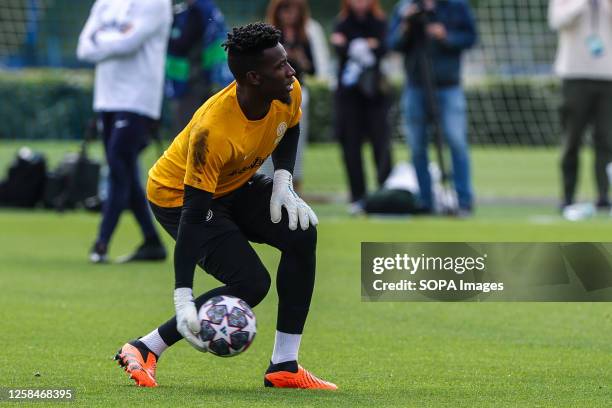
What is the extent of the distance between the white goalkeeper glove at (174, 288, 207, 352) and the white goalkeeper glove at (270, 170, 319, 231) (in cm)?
58

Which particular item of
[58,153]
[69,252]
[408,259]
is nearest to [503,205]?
[69,252]

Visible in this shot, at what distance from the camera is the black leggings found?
242 inches

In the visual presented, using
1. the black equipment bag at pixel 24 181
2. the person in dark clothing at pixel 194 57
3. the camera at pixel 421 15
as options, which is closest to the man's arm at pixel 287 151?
the person in dark clothing at pixel 194 57

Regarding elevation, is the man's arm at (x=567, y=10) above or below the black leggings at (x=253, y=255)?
below

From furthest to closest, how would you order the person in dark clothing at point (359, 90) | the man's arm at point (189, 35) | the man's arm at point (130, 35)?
the person in dark clothing at point (359, 90)
the man's arm at point (189, 35)
the man's arm at point (130, 35)

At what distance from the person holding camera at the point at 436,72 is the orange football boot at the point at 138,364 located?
350 inches

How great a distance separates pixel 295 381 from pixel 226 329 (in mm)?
602

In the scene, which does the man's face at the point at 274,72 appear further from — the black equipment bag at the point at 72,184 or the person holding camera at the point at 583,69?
the black equipment bag at the point at 72,184

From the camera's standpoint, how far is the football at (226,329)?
18.6ft

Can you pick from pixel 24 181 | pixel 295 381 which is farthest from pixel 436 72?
pixel 295 381

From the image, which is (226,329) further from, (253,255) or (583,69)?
(583,69)

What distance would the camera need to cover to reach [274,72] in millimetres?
5930

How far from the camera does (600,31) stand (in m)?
14.9

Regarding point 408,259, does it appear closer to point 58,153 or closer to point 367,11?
point 367,11
